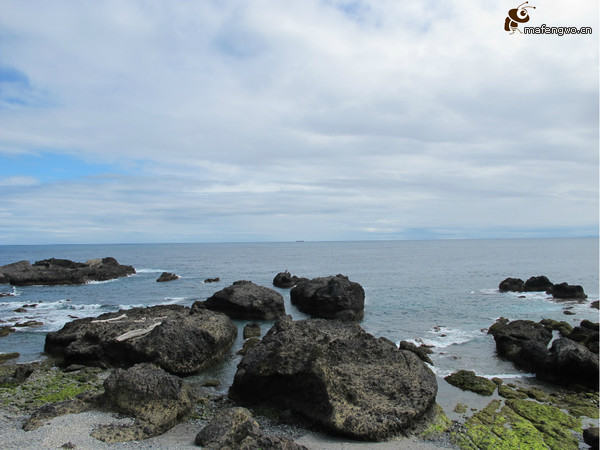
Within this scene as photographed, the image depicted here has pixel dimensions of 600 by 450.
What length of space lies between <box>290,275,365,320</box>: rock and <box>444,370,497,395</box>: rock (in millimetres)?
14440

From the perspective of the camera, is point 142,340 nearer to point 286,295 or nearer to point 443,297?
point 286,295

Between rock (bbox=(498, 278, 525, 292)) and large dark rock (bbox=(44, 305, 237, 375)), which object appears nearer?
large dark rock (bbox=(44, 305, 237, 375))

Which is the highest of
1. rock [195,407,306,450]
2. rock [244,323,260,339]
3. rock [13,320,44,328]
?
rock [195,407,306,450]

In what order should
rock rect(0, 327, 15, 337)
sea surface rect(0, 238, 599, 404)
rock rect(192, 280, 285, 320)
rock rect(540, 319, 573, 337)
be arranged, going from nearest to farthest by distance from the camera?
sea surface rect(0, 238, 599, 404)
rock rect(0, 327, 15, 337)
rock rect(540, 319, 573, 337)
rock rect(192, 280, 285, 320)

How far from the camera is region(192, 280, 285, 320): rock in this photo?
33.7 meters

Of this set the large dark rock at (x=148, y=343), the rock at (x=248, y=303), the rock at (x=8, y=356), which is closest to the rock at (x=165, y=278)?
the rock at (x=248, y=303)

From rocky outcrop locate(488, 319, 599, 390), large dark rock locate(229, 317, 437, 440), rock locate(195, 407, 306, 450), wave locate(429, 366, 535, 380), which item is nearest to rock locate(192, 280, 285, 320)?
wave locate(429, 366, 535, 380)

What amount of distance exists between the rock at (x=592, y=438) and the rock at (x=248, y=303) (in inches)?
929

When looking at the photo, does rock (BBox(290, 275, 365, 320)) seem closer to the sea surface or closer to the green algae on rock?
Answer: the sea surface

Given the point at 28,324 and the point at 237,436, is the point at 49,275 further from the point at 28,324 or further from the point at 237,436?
the point at 237,436

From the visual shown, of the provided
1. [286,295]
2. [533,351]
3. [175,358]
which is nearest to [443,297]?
[286,295]

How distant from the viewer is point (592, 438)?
12.7m

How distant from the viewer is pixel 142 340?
20.3m

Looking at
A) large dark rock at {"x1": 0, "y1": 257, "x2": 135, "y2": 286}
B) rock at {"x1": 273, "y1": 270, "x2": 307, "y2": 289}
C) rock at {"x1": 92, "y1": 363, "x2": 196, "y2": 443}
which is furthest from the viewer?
large dark rock at {"x1": 0, "y1": 257, "x2": 135, "y2": 286}
